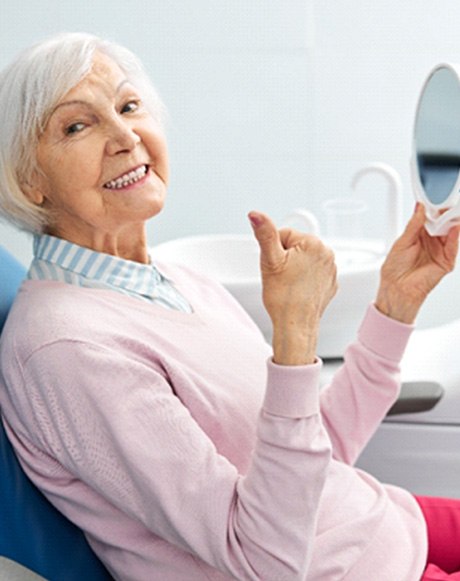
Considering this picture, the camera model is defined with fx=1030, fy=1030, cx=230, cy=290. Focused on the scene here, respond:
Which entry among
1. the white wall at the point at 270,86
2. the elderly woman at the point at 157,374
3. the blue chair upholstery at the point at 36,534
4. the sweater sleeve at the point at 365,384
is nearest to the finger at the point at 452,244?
the elderly woman at the point at 157,374

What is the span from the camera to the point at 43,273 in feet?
4.15

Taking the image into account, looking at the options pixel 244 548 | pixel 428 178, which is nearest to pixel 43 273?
pixel 244 548

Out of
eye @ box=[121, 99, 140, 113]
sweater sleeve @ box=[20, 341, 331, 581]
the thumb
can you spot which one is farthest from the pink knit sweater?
eye @ box=[121, 99, 140, 113]

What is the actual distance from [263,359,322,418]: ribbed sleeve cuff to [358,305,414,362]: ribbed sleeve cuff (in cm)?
35

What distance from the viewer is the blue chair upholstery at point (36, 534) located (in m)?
1.14

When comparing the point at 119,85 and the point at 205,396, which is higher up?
the point at 119,85

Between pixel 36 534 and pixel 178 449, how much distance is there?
0.21 m

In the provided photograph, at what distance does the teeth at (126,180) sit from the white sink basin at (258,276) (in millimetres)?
619

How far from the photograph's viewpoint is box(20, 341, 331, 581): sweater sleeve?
3.53 ft

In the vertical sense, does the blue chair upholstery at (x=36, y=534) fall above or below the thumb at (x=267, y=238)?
below

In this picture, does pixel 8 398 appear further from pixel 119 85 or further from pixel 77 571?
pixel 119 85

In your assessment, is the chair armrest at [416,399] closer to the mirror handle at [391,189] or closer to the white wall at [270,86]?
the mirror handle at [391,189]

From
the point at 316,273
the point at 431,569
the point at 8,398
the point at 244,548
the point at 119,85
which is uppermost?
the point at 119,85

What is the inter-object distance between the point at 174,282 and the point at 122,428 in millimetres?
347
